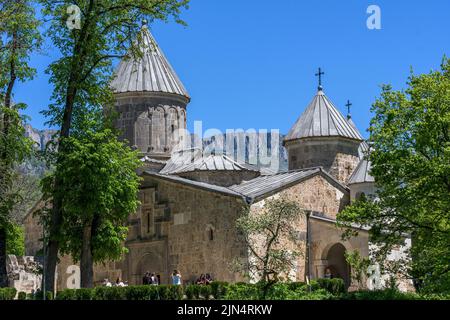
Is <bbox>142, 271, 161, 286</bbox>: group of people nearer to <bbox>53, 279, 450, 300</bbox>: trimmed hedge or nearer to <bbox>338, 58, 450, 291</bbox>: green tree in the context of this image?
<bbox>53, 279, 450, 300</bbox>: trimmed hedge

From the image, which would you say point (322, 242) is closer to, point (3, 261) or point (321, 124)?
point (321, 124)

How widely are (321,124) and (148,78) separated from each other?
7.57m

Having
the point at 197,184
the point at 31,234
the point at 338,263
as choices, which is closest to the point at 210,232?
the point at 197,184

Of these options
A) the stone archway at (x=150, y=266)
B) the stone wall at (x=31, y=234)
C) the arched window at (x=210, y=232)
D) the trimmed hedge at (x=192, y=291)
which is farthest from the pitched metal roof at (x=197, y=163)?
the trimmed hedge at (x=192, y=291)

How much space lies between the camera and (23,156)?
2539 centimetres

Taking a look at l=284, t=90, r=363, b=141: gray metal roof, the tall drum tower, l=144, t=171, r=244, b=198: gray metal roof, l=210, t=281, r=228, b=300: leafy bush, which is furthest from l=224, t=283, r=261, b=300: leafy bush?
the tall drum tower

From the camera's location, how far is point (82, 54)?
82.5 ft

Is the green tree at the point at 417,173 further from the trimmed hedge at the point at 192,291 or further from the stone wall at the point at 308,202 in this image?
the stone wall at the point at 308,202

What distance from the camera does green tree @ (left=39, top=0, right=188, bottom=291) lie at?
24.9m

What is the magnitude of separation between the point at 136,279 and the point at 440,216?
1402 cm

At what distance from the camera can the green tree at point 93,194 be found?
81.7 ft

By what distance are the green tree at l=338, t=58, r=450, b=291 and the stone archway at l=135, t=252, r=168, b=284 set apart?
10593 mm

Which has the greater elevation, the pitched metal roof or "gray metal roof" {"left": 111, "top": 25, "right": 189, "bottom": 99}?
"gray metal roof" {"left": 111, "top": 25, "right": 189, "bottom": 99}
